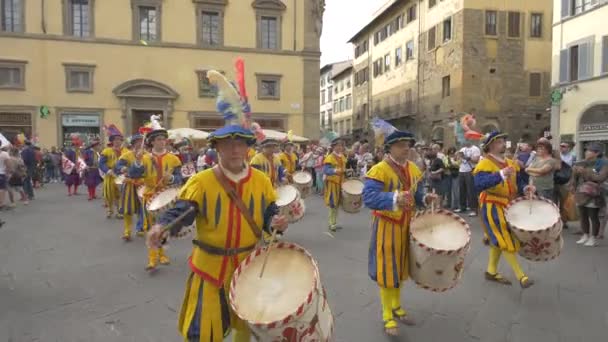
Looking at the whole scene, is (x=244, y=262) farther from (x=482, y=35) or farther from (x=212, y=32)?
(x=482, y=35)

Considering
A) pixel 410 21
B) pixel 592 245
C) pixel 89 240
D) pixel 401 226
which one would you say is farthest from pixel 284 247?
pixel 410 21

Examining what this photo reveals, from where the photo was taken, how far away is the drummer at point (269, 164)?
7.43m

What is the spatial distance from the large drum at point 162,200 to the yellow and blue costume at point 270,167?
1830 mm

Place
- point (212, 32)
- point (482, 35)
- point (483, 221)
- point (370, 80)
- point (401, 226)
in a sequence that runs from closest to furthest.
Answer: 1. point (401, 226)
2. point (483, 221)
3. point (212, 32)
4. point (482, 35)
5. point (370, 80)

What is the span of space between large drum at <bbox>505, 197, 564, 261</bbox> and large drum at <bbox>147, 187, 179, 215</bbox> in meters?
3.76

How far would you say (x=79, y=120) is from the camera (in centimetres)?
2391

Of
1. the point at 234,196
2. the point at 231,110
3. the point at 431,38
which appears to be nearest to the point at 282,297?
the point at 234,196

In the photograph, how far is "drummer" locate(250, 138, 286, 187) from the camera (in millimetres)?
7434

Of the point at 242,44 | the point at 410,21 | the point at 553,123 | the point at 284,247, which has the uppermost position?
the point at 410,21

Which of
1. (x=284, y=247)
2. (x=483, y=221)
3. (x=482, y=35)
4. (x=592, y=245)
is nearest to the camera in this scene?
(x=284, y=247)

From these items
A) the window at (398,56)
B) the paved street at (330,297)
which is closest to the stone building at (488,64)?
the window at (398,56)

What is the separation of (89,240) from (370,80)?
39443 millimetres

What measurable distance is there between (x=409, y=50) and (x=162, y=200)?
109ft

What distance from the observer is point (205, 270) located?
2.88m
